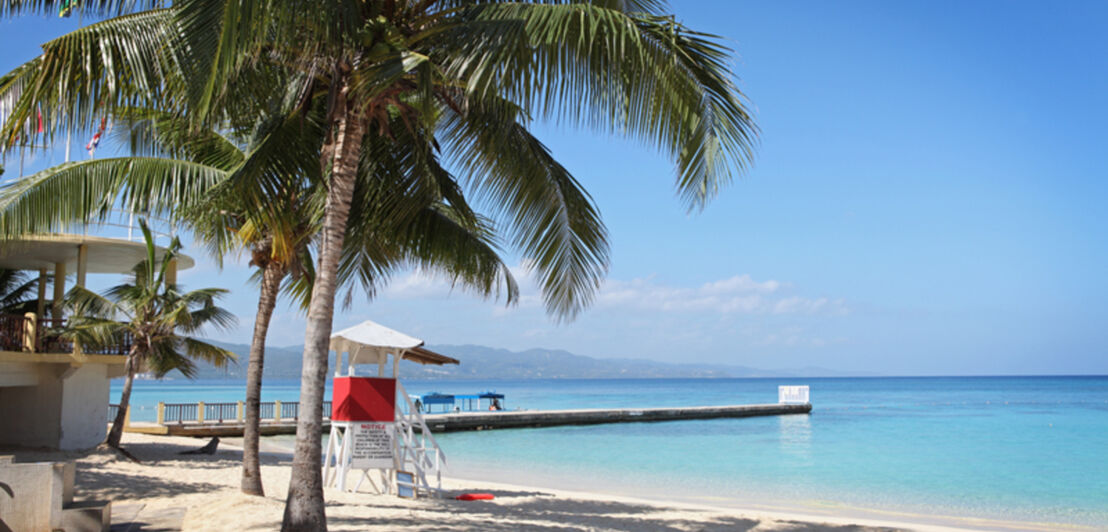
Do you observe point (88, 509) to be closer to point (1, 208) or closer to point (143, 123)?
point (1, 208)

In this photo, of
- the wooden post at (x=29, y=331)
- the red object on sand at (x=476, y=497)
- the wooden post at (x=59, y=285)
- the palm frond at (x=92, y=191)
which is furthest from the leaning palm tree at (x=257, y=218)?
the wooden post at (x=59, y=285)

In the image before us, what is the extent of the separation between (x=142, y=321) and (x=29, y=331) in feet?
6.21

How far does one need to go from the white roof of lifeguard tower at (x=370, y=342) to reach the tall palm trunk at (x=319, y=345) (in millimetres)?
5068

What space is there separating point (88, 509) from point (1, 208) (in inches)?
95.5

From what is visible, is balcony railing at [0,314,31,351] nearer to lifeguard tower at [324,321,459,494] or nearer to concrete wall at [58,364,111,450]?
concrete wall at [58,364,111,450]

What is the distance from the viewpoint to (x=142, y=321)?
47.2 feet

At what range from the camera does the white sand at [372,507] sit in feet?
25.2

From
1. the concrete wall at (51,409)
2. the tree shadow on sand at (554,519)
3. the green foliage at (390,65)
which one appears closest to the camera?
the green foliage at (390,65)

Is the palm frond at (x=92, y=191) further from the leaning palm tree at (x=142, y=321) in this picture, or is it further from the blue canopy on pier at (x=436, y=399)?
the blue canopy on pier at (x=436, y=399)

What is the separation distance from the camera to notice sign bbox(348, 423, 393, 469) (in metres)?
10.3

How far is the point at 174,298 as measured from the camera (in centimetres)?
1473

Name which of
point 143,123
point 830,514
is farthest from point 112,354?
point 830,514

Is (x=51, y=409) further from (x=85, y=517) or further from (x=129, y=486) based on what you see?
(x=85, y=517)

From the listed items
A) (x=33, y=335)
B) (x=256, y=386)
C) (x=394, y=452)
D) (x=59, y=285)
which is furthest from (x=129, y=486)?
(x=59, y=285)
